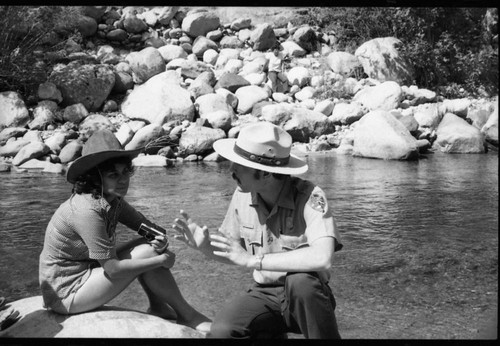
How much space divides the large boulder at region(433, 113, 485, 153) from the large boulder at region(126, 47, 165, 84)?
21.0 feet

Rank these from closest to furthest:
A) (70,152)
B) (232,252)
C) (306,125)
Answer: (232,252)
(70,152)
(306,125)

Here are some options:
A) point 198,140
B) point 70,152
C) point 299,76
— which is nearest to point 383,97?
point 299,76

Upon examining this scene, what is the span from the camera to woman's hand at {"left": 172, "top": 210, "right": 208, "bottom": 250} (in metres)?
2.55

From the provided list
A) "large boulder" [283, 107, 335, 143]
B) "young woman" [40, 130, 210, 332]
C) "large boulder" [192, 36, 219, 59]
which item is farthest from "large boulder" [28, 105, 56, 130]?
"young woman" [40, 130, 210, 332]

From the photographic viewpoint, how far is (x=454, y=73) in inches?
601

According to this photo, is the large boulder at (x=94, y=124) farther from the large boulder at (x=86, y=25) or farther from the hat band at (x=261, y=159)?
the hat band at (x=261, y=159)

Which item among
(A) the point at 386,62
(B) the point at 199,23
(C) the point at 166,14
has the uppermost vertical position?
(C) the point at 166,14

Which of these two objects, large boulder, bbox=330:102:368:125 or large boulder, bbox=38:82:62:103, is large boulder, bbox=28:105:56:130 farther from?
large boulder, bbox=330:102:368:125

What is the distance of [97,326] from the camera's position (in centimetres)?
284

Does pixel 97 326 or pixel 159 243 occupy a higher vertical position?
pixel 159 243

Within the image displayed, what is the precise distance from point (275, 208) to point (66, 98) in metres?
11.8

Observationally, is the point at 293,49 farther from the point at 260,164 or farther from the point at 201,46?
the point at 260,164

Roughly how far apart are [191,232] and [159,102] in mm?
10781

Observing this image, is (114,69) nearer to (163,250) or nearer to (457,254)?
(457,254)
